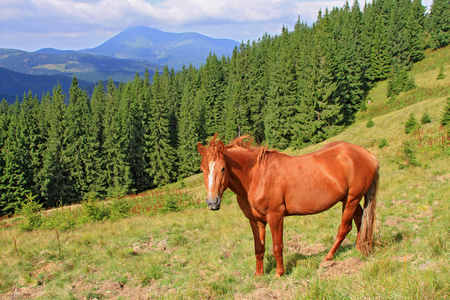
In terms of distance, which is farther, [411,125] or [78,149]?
[78,149]

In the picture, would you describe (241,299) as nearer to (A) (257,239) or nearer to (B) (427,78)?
(A) (257,239)

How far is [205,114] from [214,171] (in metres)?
66.6

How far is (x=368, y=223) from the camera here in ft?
19.2

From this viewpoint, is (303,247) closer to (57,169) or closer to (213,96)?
(57,169)

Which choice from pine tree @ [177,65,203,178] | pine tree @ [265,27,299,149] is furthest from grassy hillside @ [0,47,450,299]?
pine tree @ [177,65,203,178]

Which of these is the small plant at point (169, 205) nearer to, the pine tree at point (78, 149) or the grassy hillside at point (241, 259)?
the grassy hillside at point (241, 259)

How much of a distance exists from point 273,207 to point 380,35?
76313 mm

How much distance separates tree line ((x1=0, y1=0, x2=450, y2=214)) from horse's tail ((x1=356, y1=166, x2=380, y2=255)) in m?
37.5

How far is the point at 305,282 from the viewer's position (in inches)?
177

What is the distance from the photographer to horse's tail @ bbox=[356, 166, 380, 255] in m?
5.74

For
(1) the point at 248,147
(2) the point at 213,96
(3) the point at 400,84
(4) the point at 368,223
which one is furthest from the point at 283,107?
(1) the point at 248,147

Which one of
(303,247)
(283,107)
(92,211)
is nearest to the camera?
(303,247)

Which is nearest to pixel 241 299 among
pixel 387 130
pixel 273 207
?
pixel 273 207

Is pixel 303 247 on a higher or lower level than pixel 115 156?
higher
